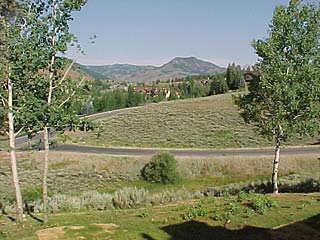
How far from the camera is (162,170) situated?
94.1 feet

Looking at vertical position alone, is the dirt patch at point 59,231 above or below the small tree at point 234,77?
below

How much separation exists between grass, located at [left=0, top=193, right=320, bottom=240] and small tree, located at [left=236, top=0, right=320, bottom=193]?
4341mm

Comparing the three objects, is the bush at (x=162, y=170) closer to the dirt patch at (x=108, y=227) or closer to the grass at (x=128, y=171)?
the grass at (x=128, y=171)

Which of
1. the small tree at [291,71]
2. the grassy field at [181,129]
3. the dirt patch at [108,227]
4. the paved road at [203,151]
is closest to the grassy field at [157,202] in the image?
the dirt patch at [108,227]

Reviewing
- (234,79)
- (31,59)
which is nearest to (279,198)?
(31,59)

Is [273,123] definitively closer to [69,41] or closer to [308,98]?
[308,98]

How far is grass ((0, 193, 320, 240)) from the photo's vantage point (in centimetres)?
1205

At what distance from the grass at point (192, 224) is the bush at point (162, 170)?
12931 millimetres

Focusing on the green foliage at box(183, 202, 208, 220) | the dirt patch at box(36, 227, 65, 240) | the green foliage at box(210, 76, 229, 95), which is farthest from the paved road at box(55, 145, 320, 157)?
the green foliage at box(210, 76, 229, 95)

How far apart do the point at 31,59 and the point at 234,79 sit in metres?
91.8

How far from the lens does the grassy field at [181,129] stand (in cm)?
4862

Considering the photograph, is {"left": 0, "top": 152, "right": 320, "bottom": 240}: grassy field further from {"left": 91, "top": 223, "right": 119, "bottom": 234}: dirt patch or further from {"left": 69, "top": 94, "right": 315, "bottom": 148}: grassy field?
{"left": 69, "top": 94, "right": 315, "bottom": 148}: grassy field

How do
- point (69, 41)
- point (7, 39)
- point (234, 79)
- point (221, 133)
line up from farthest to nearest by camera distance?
point (234, 79), point (221, 133), point (69, 41), point (7, 39)

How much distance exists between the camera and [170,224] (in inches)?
523
